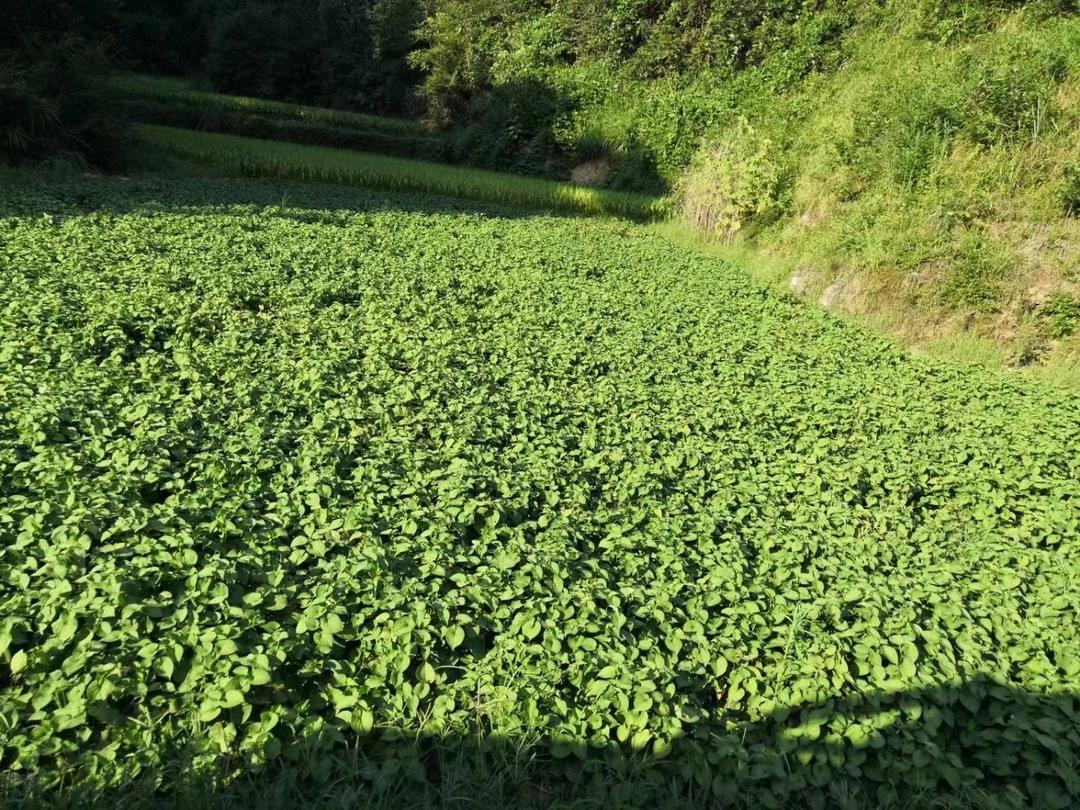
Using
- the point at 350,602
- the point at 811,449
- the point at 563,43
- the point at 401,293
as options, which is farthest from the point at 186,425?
Answer: the point at 563,43

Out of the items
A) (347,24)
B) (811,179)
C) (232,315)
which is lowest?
(232,315)

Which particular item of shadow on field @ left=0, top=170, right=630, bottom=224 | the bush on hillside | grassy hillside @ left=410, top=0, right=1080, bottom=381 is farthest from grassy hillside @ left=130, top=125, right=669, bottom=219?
the bush on hillside

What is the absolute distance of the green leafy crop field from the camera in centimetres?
222

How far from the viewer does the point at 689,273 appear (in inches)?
405

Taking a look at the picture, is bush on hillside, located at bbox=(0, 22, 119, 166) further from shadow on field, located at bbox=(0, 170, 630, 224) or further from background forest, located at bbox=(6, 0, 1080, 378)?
shadow on field, located at bbox=(0, 170, 630, 224)

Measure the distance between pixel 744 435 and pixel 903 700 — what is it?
253 cm

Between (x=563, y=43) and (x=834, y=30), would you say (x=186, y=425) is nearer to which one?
(x=834, y=30)

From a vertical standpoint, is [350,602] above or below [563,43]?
below

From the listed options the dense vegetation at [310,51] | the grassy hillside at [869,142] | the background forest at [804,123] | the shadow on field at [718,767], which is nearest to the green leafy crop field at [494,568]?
the shadow on field at [718,767]

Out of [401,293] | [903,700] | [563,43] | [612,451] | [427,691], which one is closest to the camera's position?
[427,691]

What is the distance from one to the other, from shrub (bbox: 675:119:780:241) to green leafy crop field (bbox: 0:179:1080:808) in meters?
7.01

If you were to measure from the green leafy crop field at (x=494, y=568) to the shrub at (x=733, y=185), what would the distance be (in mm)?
7011

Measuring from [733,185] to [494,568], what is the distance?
37.5 feet

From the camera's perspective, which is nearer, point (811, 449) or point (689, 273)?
point (811, 449)
